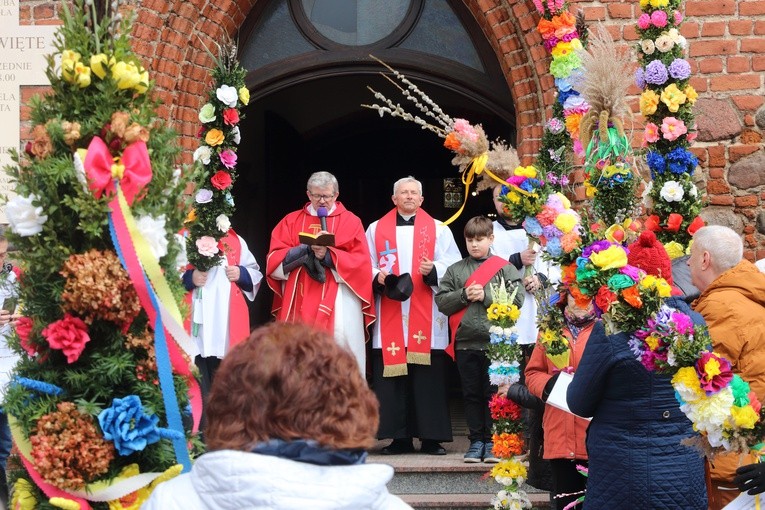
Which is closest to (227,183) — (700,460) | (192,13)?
(192,13)

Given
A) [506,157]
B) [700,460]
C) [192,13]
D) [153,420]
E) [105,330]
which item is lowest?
[700,460]

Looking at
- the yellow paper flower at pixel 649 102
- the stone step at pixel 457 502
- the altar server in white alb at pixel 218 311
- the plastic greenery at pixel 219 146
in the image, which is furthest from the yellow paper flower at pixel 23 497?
the yellow paper flower at pixel 649 102

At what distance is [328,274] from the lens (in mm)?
8320

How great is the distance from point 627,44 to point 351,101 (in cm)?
484

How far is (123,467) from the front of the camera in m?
3.38

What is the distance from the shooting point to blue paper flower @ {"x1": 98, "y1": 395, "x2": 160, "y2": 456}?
328 cm

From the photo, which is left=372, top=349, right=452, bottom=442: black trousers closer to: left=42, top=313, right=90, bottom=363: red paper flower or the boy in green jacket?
the boy in green jacket

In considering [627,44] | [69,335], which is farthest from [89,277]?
[627,44]

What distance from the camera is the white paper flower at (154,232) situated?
3291 millimetres

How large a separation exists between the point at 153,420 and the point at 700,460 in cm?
250

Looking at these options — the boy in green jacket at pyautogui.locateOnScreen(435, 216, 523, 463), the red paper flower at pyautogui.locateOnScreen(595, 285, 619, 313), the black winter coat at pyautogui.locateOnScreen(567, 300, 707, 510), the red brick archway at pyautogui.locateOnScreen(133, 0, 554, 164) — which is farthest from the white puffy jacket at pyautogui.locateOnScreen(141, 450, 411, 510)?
the red brick archway at pyautogui.locateOnScreen(133, 0, 554, 164)

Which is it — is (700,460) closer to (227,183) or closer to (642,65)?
(642,65)

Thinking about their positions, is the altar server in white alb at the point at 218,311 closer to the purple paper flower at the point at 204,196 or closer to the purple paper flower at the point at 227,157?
the purple paper flower at the point at 204,196

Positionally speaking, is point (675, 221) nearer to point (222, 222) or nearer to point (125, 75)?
point (222, 222)
